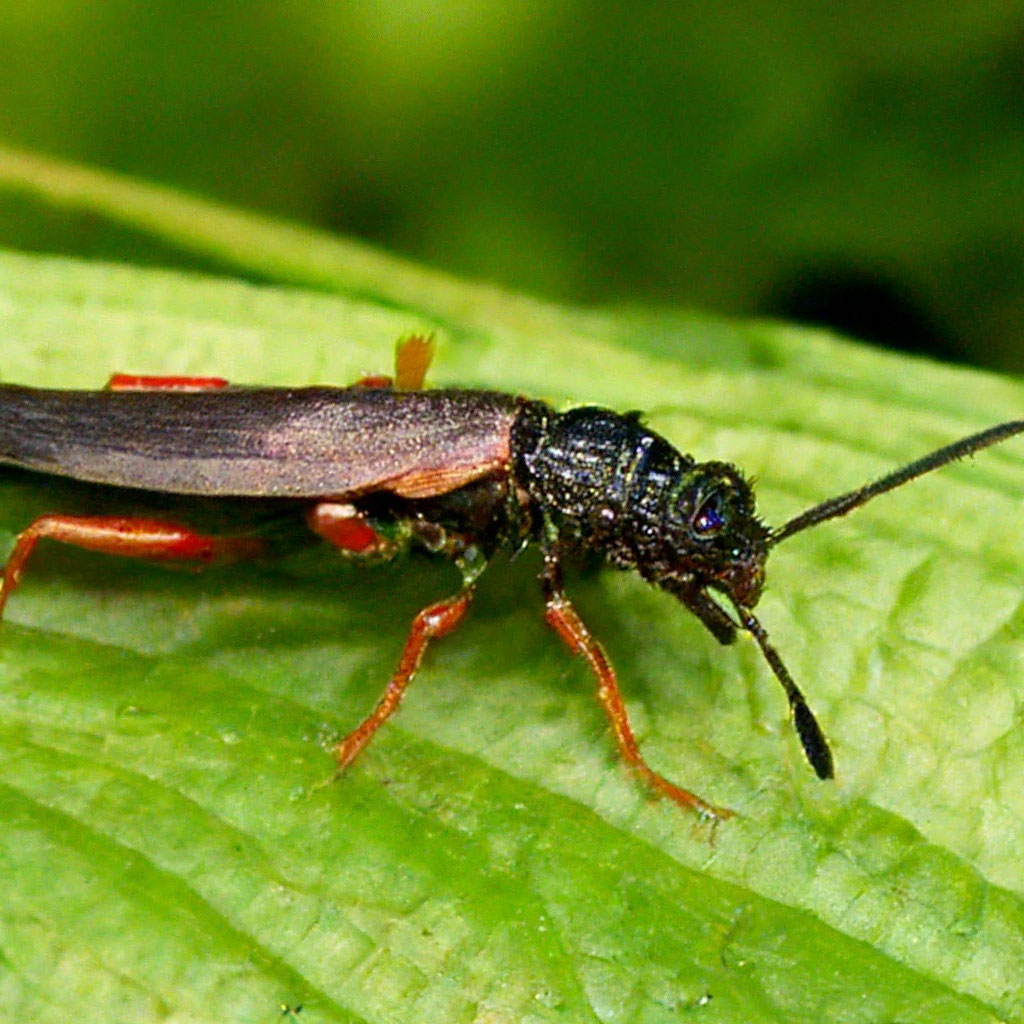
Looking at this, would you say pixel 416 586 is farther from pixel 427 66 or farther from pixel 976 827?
pixel 427 66

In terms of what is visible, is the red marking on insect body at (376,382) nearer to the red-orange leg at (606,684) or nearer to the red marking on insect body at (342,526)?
the red marking on insect body at (342,526)

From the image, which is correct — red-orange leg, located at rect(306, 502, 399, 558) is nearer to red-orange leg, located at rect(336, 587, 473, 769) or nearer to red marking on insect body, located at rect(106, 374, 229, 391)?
red-orange leg, located at rect(336, 587, 473, 769)

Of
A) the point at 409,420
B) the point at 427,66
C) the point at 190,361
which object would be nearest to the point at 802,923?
the point at 409,420

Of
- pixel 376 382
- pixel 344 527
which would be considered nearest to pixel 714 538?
pixel 344 527

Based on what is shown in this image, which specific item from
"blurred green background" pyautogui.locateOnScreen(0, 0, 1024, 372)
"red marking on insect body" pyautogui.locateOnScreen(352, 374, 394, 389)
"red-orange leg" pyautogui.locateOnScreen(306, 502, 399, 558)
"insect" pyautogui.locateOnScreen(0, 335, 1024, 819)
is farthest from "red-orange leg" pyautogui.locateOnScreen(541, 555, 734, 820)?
"blurred green background" pyautogui.locateOnScreen(0, 0, 1024, 372)

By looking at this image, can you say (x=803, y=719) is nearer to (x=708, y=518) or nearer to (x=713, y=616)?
(x=713, y=616)
